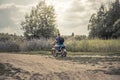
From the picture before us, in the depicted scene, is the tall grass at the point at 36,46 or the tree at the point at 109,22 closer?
the tall grass at the point at 36,46

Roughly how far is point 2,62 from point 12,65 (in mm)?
784

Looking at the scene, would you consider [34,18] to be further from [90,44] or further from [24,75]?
[24,75]

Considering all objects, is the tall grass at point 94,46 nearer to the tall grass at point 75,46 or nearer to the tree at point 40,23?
the tall grass at point 75,46

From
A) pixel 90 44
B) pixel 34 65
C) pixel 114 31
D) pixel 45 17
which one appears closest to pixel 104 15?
pixel 114 31

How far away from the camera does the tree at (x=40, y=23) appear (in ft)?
172

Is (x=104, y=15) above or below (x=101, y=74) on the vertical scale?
above

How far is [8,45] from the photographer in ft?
Answer: 118

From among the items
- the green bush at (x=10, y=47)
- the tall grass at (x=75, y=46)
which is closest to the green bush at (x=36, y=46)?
the tall grass at (x=75, y=46)

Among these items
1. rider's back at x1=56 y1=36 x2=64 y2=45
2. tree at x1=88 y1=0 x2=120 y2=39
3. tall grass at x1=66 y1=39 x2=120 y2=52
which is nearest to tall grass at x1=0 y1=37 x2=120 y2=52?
tall grass at x1=66 y1=39 x2=120 y2=52

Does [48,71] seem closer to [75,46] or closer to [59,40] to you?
[59,40]

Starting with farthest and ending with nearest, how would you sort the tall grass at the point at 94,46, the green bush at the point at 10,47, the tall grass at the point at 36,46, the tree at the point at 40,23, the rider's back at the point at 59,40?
the tree at the point at 40,23, the tall grass at the point at 36,46, the green bush at the point at 10,47, the tall grass at the point at 94,46, the rider's back at the point at 59,40

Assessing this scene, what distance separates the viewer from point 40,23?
174 ft

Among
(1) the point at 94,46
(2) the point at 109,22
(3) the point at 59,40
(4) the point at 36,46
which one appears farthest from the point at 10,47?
(2) the point at 109,22

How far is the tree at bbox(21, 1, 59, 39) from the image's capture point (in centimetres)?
5250
